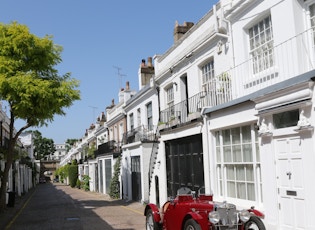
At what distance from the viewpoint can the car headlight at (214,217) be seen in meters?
7.64

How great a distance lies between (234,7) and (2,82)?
11.1 m

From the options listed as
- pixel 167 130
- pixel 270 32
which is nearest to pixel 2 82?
pixel 167 130

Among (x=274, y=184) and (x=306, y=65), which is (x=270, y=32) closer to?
(x=306, y=65)

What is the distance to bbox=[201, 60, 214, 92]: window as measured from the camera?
13828 mm

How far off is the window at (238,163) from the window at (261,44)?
1879mm

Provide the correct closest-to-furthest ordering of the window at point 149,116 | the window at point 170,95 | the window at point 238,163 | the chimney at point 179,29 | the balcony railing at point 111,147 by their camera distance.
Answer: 1. the window at point 238,163
2. the window at point 170,95
3. the chimney at point 179,29
4. the window at point 149,116
5. the balcony railing at point 111,147

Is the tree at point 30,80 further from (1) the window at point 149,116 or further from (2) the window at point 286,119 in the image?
(2) the window at point 286,119

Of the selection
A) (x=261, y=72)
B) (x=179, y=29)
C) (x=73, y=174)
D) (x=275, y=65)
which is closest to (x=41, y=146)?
(x=73, y=174)

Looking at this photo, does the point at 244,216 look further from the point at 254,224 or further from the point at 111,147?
the point at 111,147

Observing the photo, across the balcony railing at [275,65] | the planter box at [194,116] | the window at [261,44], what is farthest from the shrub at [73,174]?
the window at [261,44]

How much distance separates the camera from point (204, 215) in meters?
8.08

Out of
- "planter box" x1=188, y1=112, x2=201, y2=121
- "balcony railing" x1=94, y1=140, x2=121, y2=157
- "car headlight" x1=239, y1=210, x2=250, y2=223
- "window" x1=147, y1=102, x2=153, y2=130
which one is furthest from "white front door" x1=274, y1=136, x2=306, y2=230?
"balcony railing" x1=94, y1=140, x2=121, y2=157

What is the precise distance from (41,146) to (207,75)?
10157 cm

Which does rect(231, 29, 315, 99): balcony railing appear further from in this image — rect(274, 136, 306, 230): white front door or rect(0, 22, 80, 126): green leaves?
rect(0, 22, 80, 126): green leaves
